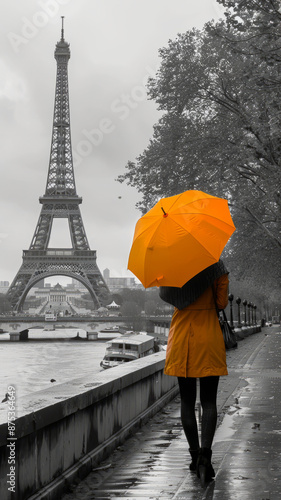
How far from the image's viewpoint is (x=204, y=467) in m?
6.31

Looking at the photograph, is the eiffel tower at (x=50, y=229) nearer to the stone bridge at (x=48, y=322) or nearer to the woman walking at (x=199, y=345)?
the stone bridge at (x=48, y=322)

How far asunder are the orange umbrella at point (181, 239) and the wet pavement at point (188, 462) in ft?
5.54

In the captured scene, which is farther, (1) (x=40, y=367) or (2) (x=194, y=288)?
(1) (x=40, y=367)

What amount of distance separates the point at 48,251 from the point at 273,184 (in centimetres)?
9579

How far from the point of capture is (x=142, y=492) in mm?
6074

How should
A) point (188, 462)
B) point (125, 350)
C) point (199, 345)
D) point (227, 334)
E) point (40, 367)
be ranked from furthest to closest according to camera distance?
1. point (40, 367)
2. point (125, 350)
3. point (188, 462)
4. point (227, 334)
5. point (199, 345)

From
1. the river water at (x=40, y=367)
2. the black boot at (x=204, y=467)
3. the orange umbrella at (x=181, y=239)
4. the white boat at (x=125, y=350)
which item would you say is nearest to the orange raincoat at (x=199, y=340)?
the orange umbrella at (x=181, y=239)

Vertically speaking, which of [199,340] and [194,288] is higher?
[194,288]

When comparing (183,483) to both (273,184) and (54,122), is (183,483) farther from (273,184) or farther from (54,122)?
(54,122)

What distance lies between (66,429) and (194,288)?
63.6 inches

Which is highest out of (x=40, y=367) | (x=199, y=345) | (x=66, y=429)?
(x=199, y=345)

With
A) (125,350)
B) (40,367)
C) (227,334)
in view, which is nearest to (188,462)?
(227,334)

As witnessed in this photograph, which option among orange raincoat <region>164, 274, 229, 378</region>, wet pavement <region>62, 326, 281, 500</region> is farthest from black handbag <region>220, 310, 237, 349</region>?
wet pavement <region>62, 326, 281, 500</region>

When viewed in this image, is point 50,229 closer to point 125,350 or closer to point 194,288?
point 125,350
